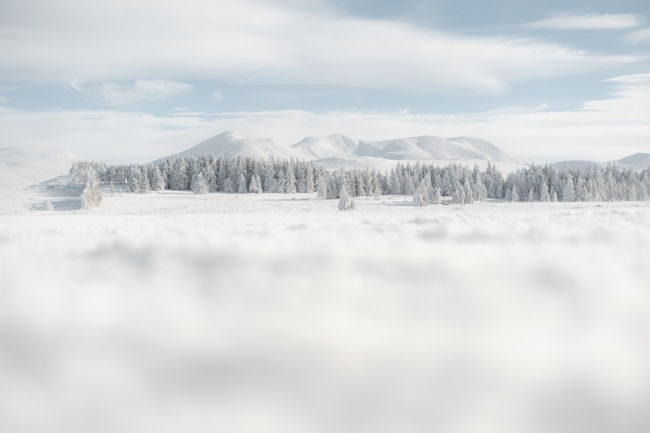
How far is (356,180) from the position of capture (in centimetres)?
6600

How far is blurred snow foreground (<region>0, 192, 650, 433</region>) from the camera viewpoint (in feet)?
7.77

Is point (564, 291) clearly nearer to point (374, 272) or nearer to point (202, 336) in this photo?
point (374, 272)

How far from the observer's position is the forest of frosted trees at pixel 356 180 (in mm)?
61438

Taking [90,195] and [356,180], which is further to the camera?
[356,180]

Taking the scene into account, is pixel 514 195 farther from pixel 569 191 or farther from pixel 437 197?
pixel 437 197

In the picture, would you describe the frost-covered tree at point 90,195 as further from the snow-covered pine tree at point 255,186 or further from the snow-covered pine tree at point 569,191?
the snow-covered pine tree at point 569,191

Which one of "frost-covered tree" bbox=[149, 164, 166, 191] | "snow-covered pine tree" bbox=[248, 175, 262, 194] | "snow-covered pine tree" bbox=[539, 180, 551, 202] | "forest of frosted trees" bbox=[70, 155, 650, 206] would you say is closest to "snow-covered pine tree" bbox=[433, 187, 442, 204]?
"forest of frosted trees" bbox=[70, 155, 650, 206]

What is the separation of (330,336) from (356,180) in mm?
63648

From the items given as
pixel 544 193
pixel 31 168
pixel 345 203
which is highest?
pixel 31 168

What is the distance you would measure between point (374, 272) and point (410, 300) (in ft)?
1.88

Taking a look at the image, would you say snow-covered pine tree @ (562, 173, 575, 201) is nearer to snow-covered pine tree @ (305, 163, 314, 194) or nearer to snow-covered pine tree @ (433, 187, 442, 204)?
snow-covered pine tree @ (433, 187, 442, 204)

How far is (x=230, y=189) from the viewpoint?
229ft

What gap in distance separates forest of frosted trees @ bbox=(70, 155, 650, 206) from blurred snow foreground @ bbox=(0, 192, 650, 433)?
51.1m

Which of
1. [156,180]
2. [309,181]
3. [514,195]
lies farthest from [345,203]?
[156,180]
